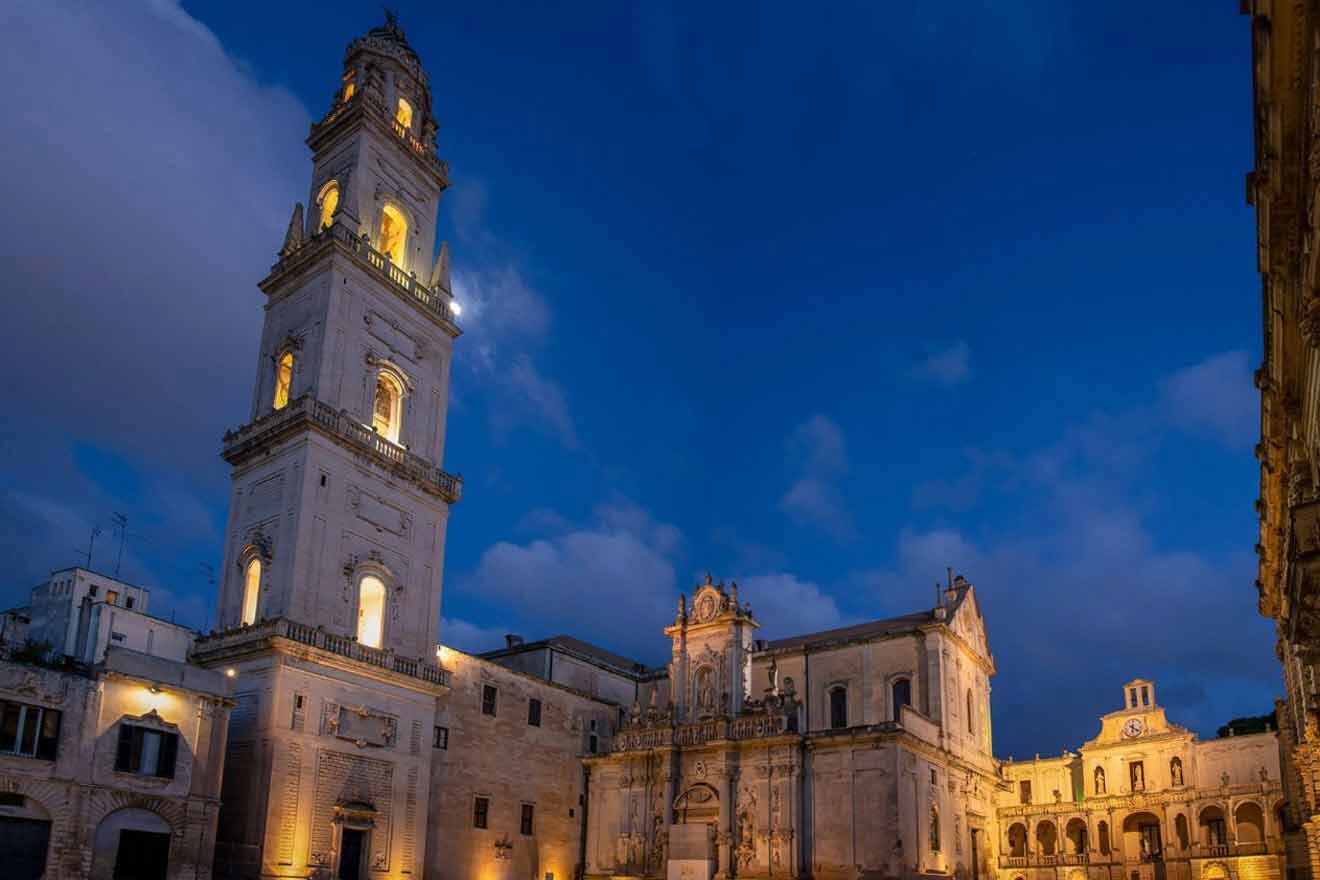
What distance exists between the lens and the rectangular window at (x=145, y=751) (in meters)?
30.1

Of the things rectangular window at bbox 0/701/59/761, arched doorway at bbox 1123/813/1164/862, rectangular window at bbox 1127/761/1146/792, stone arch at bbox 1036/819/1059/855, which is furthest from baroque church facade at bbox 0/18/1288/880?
stone arch at bbox 1036/819/1059/855

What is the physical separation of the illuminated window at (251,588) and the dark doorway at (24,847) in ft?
41.6

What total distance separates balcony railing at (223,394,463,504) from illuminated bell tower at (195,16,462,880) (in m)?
0.09

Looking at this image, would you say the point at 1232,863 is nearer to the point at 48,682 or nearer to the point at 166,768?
the point at 166,768

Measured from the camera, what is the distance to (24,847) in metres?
27.4

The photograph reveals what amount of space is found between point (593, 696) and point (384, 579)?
15.4 metres

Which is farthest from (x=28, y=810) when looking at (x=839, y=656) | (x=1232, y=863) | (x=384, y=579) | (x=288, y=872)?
(x=1232, y=863)

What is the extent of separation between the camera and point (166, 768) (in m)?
31.1

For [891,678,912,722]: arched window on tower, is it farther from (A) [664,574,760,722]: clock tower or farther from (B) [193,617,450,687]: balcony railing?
(B) [193,617,450,687]: balcony railing

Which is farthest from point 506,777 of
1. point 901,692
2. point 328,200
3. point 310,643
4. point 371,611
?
point 328,200

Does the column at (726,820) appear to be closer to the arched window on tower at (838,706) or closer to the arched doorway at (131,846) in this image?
the arched window on tower at (838,706)

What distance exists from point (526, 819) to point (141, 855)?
65.8ft

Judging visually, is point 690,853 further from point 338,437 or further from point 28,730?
point 28,730

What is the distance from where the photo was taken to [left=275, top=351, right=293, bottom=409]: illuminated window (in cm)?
4462
